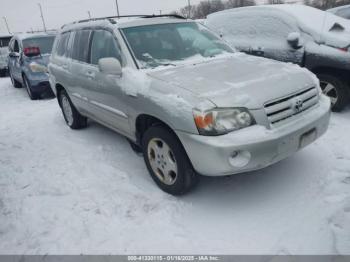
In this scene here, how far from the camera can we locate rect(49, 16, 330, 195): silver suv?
103 inches

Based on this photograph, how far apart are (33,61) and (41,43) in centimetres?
94

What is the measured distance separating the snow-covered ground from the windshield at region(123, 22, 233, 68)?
4.67 feet

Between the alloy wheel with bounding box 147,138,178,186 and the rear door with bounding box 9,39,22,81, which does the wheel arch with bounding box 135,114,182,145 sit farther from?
the rear door with bounding box 9,39,22,81

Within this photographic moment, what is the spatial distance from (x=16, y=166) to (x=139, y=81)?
247 centimetres

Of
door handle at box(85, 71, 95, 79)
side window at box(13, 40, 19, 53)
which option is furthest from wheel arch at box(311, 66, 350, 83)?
side window at box(13, 40, 19, 53)

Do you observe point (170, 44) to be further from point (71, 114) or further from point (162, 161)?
point (71, 114)

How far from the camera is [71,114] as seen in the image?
556 cm

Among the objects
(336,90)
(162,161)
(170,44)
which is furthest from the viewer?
(336,90)

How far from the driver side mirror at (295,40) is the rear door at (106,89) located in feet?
9.59

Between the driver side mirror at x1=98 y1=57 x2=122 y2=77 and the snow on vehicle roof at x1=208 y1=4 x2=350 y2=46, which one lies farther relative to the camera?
the snow on vehicle roof at x1=208 y1=4 x2=350 y2=46

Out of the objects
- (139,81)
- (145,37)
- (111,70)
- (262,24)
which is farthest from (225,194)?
(262,24)

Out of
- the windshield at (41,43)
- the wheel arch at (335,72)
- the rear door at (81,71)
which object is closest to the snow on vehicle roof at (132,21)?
the rear door at (81,71)

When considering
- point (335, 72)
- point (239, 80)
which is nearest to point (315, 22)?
point (335, 72)

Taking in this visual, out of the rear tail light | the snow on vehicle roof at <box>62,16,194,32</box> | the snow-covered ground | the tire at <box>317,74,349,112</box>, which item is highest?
the snow on vehicle roof at <box>62,16,194,32</box>
